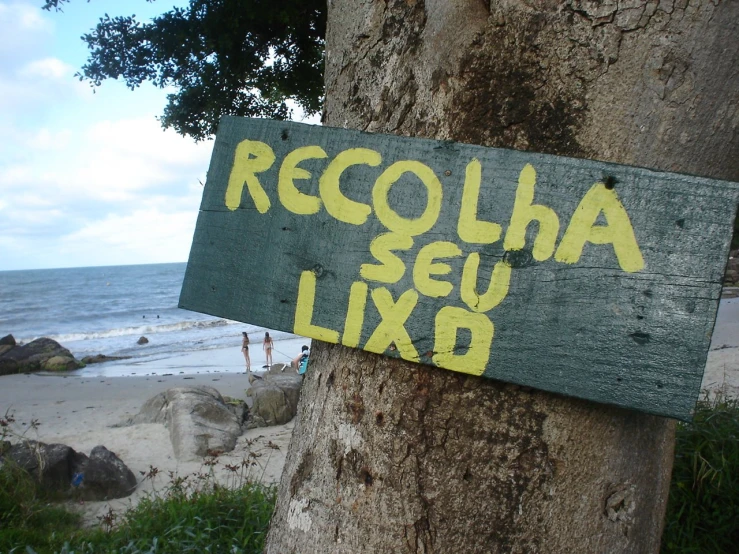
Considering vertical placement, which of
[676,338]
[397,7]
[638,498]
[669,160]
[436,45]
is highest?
[397,7]

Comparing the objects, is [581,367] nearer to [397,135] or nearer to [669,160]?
[669,160]

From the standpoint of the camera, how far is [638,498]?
132 cm

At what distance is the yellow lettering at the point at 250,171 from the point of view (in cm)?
150

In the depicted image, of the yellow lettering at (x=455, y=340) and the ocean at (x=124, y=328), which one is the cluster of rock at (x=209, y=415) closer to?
the yellow lettering at (x=455, y=340)

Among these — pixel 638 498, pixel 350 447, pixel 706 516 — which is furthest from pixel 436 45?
pixel 706 516

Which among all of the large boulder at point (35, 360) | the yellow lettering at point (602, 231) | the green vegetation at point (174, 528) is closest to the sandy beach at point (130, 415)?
the green vegetation at point (174, 528)

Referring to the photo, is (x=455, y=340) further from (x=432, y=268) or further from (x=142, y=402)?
(x=142, y=402)

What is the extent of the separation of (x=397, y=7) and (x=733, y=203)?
88 cm

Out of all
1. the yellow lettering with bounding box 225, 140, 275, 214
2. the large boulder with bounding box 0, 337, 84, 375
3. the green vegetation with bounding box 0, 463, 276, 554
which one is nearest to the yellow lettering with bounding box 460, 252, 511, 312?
the yellow lettering with bounding box 225, 140, 275, 214

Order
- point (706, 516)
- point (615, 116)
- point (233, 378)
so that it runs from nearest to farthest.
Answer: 1. point (615, 116)
2. point (706, 516)
3. point (233, 378)

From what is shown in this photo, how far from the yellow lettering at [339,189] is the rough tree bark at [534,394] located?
0.15m

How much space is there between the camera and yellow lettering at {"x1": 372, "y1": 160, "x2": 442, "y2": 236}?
52.3 inches

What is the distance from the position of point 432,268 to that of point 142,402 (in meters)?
11.2

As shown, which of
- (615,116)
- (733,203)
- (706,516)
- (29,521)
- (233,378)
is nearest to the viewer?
(733,203)
